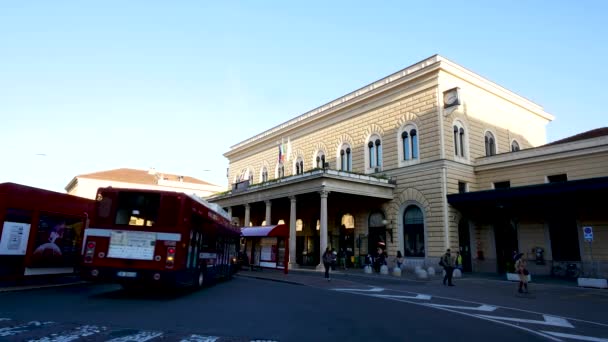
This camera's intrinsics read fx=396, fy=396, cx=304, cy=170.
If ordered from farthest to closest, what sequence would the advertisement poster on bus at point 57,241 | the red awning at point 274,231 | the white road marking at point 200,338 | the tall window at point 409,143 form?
the tall window at point 409,143 < the red awning at point 274,231 < the advertisement poster on bus at point 57,241 < the white road marking at point 200,338

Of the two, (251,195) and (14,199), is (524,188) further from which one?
(14,199)

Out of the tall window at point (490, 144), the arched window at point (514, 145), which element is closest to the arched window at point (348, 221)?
the tall window at point (490, 144)

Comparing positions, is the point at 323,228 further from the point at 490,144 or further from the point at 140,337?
the point at 140,337

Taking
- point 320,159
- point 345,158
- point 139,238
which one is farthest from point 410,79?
point 139,238

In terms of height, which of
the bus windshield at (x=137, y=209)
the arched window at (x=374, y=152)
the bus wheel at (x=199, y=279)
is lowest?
the bus wheel at (x=199, y=279)

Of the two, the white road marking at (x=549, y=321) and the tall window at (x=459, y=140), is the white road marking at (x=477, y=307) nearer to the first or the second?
the white road marking at (x=549, y=321)

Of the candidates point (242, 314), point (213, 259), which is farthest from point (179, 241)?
point (213, 259)

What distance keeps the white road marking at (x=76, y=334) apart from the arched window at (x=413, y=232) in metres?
22.5

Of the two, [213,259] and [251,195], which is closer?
[213,259]

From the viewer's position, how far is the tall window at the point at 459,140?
89.4 feet

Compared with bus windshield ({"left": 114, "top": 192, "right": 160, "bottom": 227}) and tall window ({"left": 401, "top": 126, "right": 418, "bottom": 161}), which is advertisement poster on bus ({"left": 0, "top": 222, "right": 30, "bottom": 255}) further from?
tall window ({"left": 401, "top": 126, "right": 418, "bottom": 161})

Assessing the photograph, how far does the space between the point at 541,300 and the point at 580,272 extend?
1099cm

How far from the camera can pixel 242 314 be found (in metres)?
8.90

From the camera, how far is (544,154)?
2428 cm
